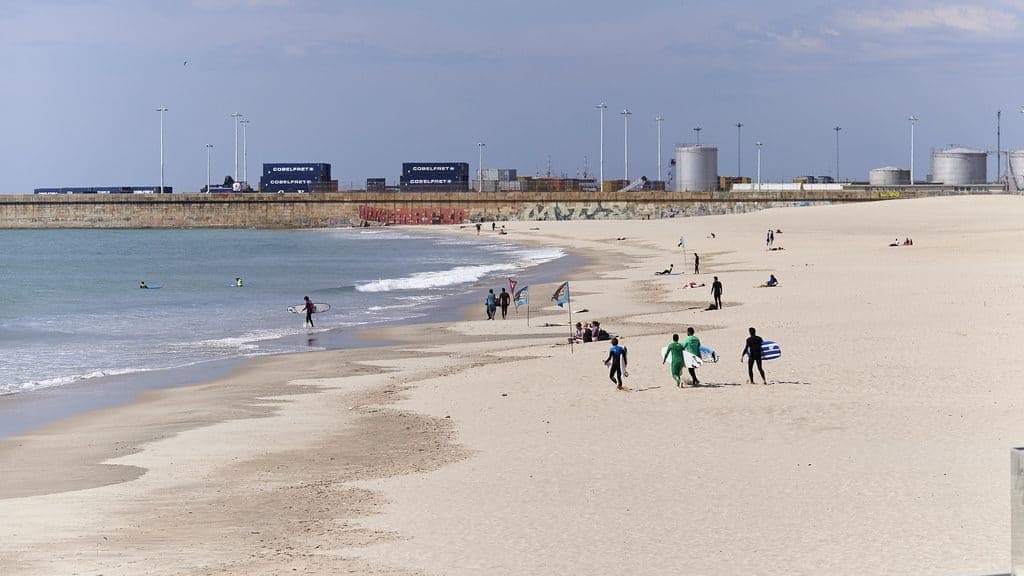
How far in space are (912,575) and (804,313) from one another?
22803mm

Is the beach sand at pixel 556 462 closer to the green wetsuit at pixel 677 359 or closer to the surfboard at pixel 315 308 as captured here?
the green wetsuit at pixel 677 359

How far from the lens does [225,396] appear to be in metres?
23.9

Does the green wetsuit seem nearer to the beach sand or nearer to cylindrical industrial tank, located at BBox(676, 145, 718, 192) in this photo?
the beach sand

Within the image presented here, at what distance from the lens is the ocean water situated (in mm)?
32663

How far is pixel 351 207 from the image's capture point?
164m

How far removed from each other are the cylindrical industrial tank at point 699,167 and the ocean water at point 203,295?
69759 mm

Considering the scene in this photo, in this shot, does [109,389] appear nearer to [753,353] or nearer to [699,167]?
[753,353]

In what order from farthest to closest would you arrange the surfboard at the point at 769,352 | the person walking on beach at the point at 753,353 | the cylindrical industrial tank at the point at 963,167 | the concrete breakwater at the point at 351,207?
the cylindrical industrial tank at the point at 963,167, the concrete breakwater at the point at 351,207, the surfboard at the point at 769,352, the person walking on beach at the point at 753,353

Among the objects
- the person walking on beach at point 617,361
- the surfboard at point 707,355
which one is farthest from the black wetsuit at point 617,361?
the surfboard at point 707,355

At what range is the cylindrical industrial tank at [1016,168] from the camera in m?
151

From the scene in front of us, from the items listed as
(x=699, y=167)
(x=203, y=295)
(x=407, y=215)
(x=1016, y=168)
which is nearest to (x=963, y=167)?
(x=1016, y=168)

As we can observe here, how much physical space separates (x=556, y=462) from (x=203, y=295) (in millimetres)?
42712

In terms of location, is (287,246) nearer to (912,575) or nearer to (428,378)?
(428,378)

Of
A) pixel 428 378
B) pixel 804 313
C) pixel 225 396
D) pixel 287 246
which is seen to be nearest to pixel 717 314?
pixel 804 313
